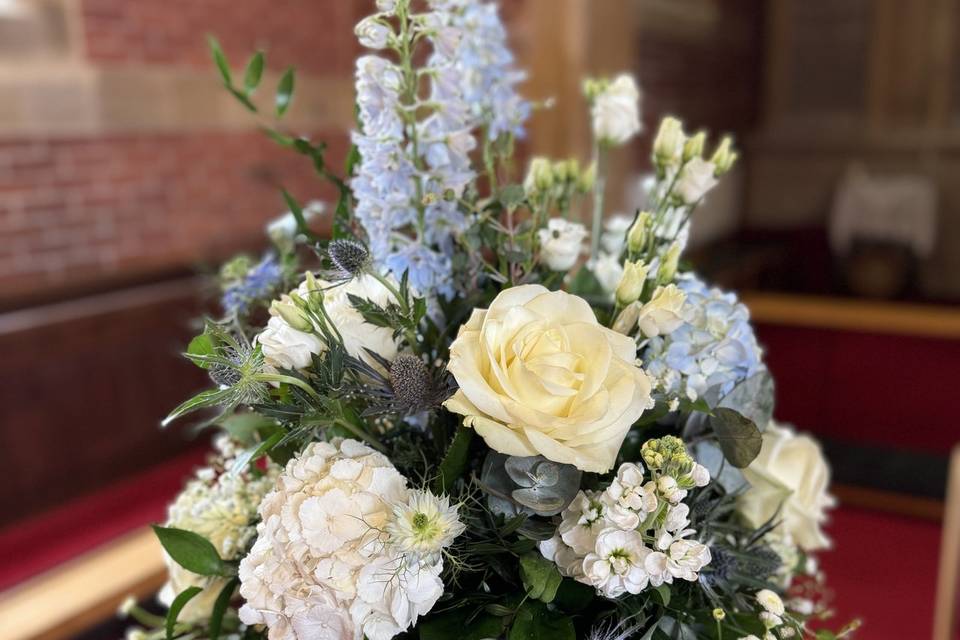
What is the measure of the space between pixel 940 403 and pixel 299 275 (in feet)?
9.65

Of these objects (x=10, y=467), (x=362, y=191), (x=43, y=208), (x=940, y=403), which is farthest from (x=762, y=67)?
(x=362, y=191)

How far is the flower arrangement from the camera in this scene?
48cm

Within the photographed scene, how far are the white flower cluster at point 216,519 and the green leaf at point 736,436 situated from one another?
324 millimetres

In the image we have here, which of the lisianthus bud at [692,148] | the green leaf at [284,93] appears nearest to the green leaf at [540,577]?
the lisianthus bud at [692,148]

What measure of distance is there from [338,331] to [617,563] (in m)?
0.22

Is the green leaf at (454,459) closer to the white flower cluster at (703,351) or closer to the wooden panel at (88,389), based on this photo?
the white flower cluster at (703,351)

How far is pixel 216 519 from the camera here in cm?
63

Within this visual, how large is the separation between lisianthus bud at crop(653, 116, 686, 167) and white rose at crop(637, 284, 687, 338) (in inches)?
6.9

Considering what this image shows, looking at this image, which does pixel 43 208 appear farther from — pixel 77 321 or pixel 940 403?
pixel 940 403

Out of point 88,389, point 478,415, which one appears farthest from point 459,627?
point 88,389

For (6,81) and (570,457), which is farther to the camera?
(6,81)

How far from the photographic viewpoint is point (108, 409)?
2639 millimetres

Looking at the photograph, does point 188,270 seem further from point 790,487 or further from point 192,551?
point 790,487

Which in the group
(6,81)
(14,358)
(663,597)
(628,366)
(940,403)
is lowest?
(940,403)
